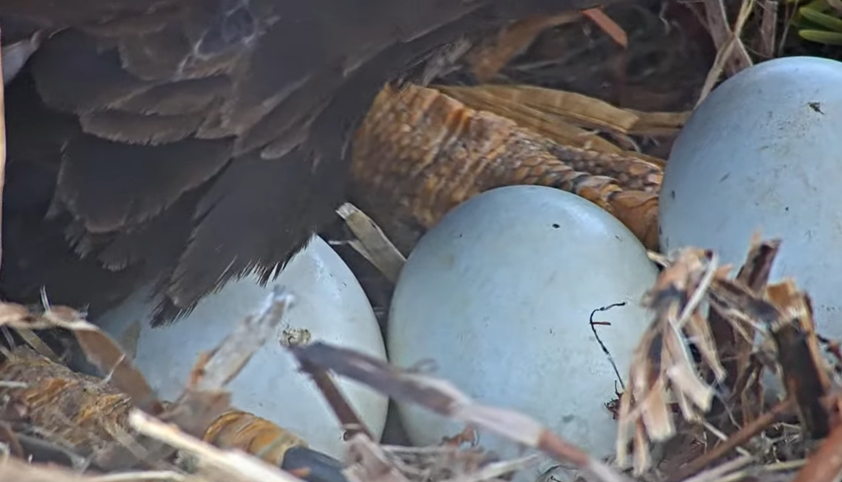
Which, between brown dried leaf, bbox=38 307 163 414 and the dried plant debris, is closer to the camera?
the dried plant debris

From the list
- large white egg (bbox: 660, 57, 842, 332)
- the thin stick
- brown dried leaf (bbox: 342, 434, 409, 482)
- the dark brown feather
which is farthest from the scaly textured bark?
brown dried leaf (bbox: 342, 434, 409, 482)

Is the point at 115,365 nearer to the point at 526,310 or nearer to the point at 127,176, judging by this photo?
the point at 127,176

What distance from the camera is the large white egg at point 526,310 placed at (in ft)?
2.72

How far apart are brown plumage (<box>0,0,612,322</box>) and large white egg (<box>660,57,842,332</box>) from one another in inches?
6.8

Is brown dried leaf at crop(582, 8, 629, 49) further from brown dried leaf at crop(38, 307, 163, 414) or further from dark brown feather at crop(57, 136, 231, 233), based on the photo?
brown dried leaf at crop(38, 307, 163, 414)

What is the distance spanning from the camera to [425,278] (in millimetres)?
911

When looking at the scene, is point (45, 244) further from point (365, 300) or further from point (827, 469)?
point (827, 469)

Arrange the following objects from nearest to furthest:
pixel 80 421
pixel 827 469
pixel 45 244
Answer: pixel 827 469, pixel 80 421, pixel 45 244

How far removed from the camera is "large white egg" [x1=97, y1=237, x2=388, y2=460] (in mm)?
844

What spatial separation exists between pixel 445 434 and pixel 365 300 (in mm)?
131

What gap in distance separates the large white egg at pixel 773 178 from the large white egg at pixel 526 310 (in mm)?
57

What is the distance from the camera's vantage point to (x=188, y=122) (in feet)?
2.67

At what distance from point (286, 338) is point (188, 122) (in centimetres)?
16

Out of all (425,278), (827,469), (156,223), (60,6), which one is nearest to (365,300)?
(425,278)
